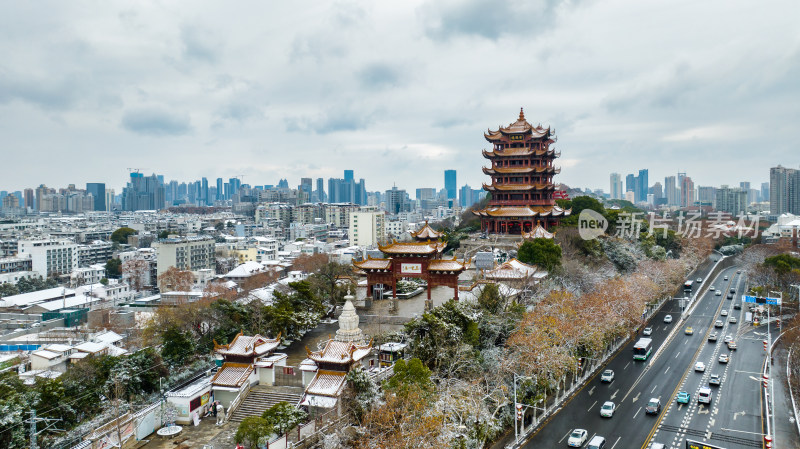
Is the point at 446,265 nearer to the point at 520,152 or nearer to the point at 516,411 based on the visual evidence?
the point at 516,411

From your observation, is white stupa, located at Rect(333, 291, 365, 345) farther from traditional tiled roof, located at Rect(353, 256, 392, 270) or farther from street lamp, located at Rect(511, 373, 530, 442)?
traditional tiled roof, located at Rect(353, 256, 392, 270)

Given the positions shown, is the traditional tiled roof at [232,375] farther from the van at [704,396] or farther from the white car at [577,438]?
the van at [704,396]

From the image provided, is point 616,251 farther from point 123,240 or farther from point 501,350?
point 123,240

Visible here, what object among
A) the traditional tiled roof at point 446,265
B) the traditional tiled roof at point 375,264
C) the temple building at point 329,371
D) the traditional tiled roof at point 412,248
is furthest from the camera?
the traditional tiled roof at point 375,264

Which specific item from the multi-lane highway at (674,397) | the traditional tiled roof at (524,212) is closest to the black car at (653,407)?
the multi-lane highway at (674,397)

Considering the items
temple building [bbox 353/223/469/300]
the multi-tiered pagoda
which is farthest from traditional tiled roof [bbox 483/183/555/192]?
temple building [bbox 353/223/469/300]

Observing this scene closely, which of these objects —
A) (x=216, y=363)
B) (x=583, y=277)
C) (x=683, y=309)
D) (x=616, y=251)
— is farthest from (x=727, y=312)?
(x=216, y=363)
